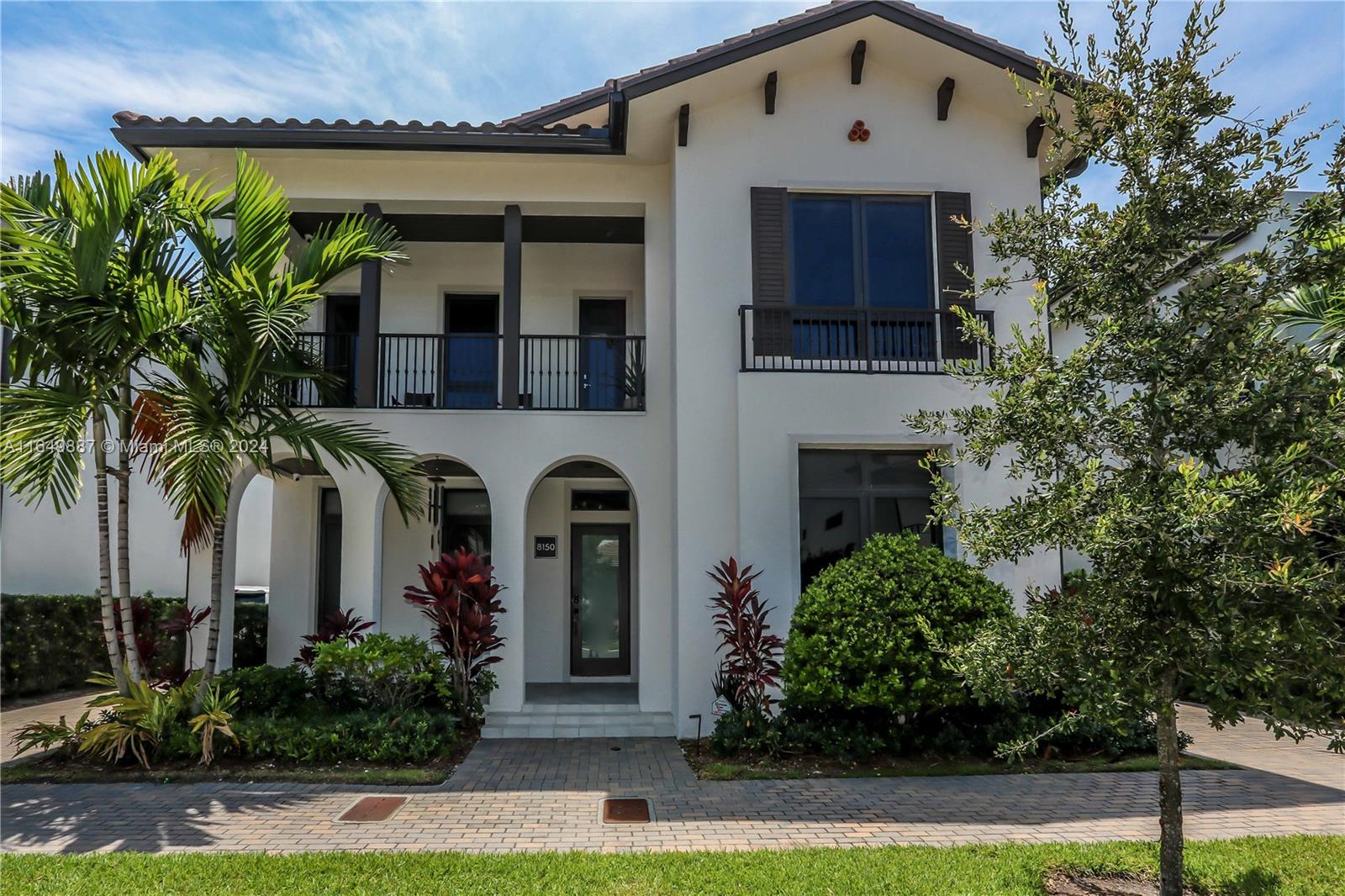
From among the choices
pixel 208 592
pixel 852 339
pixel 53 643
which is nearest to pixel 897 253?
pixel 852 339

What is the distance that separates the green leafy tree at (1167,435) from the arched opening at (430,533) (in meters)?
8.69

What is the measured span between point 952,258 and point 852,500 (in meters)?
3.31

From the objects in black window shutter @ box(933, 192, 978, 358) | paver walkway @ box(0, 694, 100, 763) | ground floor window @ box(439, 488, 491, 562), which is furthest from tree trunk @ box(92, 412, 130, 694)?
black window shutter @ box(933, 192, 978, 358)

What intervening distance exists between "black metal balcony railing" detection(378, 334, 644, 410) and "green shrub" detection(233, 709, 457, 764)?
183 inches

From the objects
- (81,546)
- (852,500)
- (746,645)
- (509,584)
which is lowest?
(746,645)

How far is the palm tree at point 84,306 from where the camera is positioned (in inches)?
304

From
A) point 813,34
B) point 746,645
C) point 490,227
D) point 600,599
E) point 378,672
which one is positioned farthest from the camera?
point 600,599

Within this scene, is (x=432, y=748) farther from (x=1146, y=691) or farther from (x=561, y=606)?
(x=1146, y=691)

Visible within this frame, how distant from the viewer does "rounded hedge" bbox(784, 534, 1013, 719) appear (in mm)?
8125

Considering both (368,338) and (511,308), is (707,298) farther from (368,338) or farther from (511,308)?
(368,338)

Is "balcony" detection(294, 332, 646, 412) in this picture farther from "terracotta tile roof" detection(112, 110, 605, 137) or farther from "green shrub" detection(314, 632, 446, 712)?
"green shrub" detection(314, 632, 446, 712)

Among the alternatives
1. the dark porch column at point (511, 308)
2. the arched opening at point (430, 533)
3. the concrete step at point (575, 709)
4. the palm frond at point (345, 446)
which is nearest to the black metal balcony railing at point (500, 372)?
the dark porch column at point (511, 308)

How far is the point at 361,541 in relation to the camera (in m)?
10.8

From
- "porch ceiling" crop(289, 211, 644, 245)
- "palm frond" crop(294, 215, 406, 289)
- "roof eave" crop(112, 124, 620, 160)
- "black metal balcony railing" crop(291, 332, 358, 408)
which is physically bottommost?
"black metal balcony railing" crop(291, 332, 358, 408)
